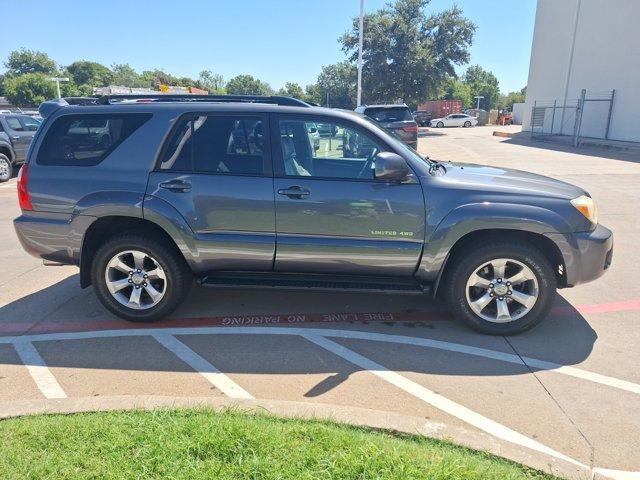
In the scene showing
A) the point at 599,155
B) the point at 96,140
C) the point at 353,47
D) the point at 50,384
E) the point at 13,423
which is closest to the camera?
the point at 13,423

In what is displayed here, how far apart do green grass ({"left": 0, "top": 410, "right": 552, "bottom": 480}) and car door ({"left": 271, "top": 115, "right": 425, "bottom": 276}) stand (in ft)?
5.04

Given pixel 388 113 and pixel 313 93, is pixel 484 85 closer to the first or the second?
pixel 313 93

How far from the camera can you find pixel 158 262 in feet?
13.0

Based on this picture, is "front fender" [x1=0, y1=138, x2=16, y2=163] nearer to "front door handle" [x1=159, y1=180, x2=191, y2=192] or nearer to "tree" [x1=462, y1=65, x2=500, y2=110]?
"front door handle" [x1=159, y1=180, x2=191, y2=192]

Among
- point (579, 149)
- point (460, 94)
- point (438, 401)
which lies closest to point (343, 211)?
point (438, 401)

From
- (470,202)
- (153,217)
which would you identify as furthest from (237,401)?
(470,202)

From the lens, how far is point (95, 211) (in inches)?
152

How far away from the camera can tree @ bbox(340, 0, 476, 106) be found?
37.7 m

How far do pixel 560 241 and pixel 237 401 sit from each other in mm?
2693

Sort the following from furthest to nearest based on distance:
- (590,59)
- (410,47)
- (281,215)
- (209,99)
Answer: (410,47) → (590,59) → (209,99) → (281,215)

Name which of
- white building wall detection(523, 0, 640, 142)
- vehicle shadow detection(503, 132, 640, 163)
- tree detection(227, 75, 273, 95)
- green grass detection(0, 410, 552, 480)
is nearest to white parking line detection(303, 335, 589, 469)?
green grass detection(0, 410, 552, 480)

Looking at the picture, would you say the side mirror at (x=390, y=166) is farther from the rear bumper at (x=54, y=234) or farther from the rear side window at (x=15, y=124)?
the rear side window at (x=15, y=124)

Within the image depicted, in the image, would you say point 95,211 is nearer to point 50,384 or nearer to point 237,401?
point 50,384

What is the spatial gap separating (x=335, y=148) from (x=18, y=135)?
510 inches
